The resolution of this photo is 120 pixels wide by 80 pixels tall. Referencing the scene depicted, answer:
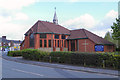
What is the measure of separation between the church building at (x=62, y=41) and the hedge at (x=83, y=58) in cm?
1103

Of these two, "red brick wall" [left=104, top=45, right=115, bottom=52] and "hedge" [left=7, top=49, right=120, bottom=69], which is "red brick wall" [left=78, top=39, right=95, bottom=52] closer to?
"red brick wall" [left=104, top=45, right=115, bottom=52]

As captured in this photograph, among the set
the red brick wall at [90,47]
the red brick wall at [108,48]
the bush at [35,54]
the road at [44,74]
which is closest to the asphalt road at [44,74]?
the road at [44,74]

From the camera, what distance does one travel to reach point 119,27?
83.9ft

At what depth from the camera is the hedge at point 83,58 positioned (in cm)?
1296

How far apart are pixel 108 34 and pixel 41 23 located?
151ft

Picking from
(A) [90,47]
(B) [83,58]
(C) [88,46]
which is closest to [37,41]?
(C) [88,46]

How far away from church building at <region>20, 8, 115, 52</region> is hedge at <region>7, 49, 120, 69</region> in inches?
434

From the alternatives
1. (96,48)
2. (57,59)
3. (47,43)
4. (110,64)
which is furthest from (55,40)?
(110,64)

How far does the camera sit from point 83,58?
49.7ft

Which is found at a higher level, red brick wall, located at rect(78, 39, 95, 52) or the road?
red brick wall, located at rect(78, 39, 95, 52)

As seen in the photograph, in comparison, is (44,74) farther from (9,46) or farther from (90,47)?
(9,46)

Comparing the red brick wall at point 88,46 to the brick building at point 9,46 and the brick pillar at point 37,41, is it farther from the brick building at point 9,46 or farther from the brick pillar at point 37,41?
the brick building at point 9,46

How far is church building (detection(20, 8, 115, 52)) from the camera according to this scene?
29109 mm

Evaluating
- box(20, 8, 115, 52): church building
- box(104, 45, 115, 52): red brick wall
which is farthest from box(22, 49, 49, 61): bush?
box(104, 45, 115, 52): red brick wall
